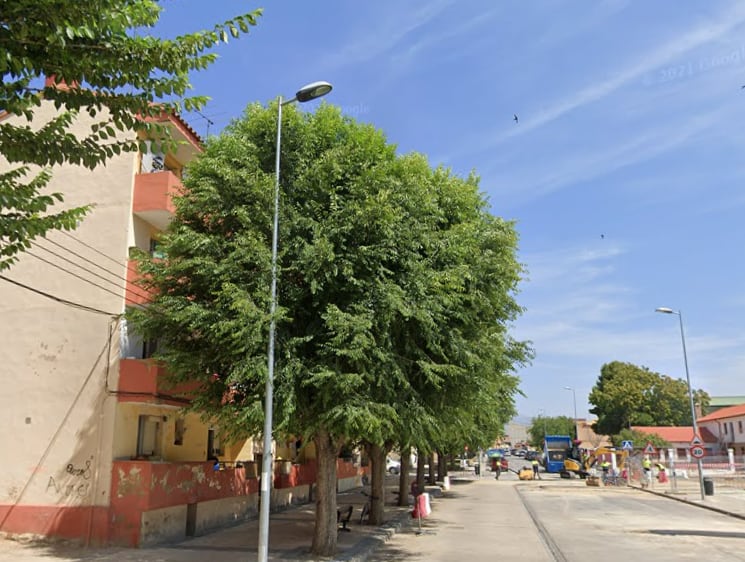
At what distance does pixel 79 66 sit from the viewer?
6.01 metres

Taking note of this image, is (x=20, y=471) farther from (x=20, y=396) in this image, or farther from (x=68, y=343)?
(x=68, y=343)

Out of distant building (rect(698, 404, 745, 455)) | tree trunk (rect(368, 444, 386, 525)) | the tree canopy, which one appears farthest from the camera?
distant building (rect(698, 404, 745, 455))

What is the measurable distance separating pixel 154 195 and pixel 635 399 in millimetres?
85115

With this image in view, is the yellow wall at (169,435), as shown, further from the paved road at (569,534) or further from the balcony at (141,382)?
the paved road at (569,534)

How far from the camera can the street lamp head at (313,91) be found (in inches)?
456

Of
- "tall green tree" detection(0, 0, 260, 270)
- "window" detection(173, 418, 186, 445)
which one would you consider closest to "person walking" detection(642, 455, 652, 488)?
"window" detection(173, 418, 186, 445)

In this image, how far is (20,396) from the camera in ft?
52.0

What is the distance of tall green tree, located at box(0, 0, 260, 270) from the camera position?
18.2 ft

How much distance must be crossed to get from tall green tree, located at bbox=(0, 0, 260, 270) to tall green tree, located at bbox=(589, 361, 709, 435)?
9141cm

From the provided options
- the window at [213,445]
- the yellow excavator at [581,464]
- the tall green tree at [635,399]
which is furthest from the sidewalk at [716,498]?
the tall green tree at [635,399]

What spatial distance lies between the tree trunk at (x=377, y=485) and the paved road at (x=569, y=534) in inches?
45.8

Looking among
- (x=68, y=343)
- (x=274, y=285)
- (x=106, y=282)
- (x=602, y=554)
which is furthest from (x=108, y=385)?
(x=602, y=554)

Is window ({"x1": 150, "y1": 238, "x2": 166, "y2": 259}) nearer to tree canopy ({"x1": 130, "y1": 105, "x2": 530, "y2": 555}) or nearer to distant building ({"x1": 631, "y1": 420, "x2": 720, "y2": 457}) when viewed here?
tree canopy ({"x1": 130, "y1": 105, "x2": 530, "y2": 555})

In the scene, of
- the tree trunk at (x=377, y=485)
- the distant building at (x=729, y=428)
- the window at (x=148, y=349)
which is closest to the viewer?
the window at (x=148, y=349)
